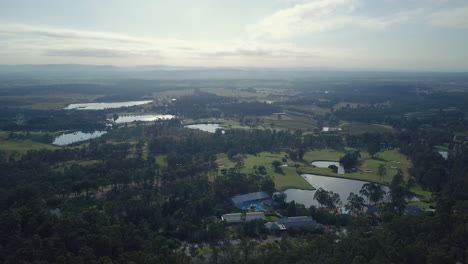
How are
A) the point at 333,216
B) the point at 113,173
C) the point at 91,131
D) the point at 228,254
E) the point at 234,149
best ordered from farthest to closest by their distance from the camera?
the point at 91,131, the point at 234,149, the point at 113,173, the point at 333,216, the point at 228,254

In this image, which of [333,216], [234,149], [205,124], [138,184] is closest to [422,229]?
[333,216]

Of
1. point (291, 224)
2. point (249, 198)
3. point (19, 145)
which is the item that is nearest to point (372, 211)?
point (291, 224)

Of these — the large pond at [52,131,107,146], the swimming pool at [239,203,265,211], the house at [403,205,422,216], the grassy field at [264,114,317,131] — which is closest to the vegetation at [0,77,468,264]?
the house at [403,205,422,216]

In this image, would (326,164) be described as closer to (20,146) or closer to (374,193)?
(374,193)

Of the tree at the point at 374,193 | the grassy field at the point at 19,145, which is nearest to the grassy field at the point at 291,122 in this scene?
the tree at the point at 374,193

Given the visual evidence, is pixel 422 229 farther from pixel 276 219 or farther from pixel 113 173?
pixel 113 173

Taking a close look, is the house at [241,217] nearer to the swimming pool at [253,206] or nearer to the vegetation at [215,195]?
the vegetation at [215,195]
